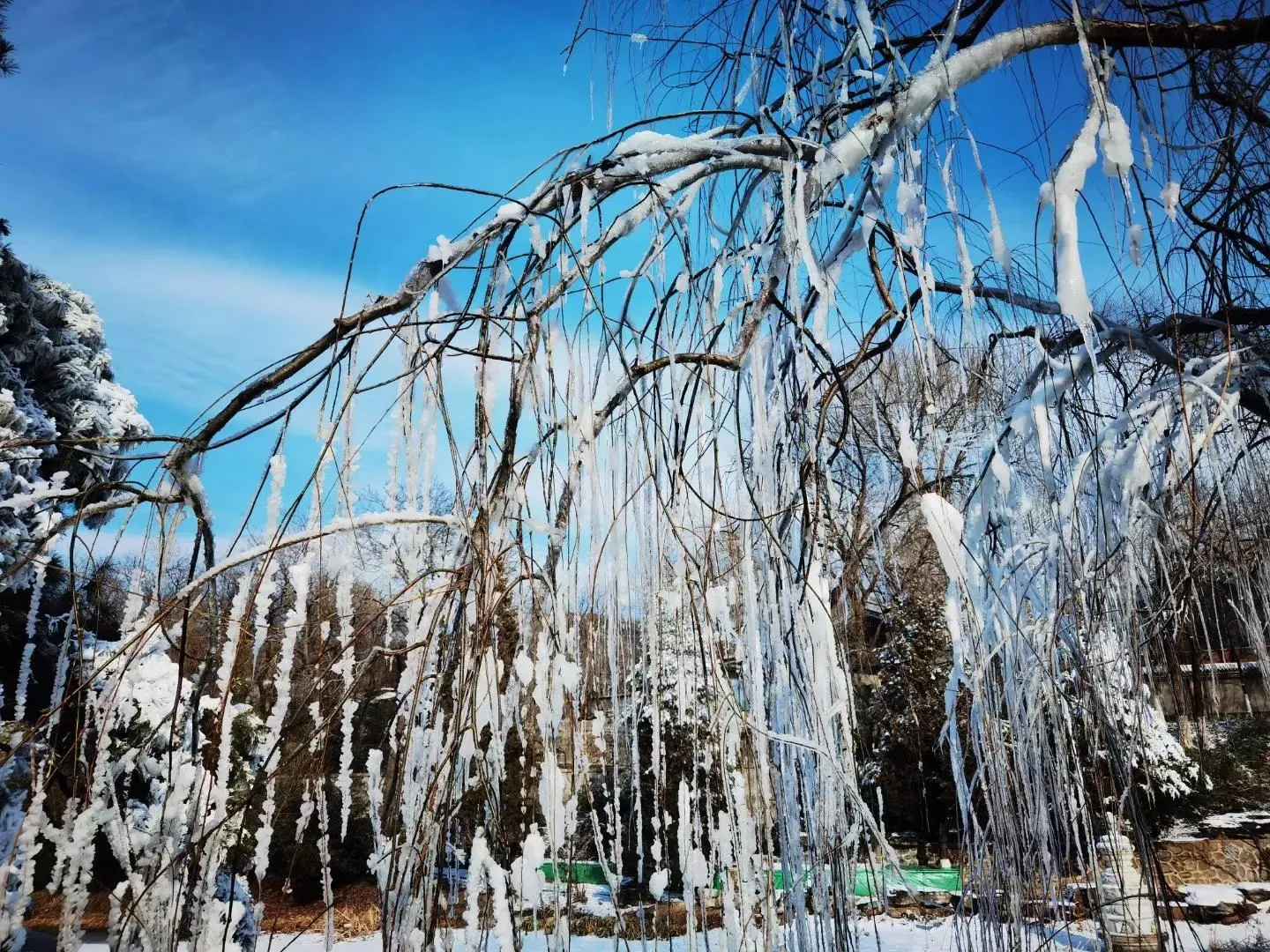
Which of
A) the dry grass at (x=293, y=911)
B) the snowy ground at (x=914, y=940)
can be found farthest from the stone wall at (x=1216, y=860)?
the dry grass at (x=293, y=911)

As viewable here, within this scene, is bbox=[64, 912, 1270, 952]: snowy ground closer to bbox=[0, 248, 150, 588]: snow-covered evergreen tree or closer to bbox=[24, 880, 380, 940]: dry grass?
bbox=[24, 880, 380, 940]: dry grass

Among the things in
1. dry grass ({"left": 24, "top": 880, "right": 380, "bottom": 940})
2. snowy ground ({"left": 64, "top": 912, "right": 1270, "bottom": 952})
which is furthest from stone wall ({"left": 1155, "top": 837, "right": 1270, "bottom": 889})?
dry grass ({"left": 24, "top": 880, "right": 380, "bottom": 940})

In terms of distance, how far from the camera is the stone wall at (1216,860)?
612 centimetres

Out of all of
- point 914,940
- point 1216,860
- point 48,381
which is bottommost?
point 914,940

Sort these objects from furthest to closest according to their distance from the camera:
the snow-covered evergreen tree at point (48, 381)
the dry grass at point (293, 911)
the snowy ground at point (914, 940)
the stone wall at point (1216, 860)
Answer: the stone wall at point (1216, 860) < the dry grass at point (293, 911) < the snow-covered evergreen tree at point (48, 381) < the snowy ground at point (914, 940)

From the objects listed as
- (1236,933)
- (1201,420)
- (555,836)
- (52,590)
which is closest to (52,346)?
(52,590)

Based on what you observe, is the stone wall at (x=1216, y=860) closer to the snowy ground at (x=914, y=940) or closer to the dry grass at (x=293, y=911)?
the snowy ground at (x=914, y=940)

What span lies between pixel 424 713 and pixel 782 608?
21.7 inches

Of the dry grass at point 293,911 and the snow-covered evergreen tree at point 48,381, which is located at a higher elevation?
the snow-covered evergreen tree at point 48,381

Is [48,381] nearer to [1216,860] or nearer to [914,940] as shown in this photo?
[914,940]

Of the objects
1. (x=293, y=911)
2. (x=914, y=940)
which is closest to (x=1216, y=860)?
(x=914, y=940)

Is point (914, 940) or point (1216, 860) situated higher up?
point (1216, 860)

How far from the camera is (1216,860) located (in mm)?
6227

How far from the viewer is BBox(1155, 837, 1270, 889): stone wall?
20.1ft
